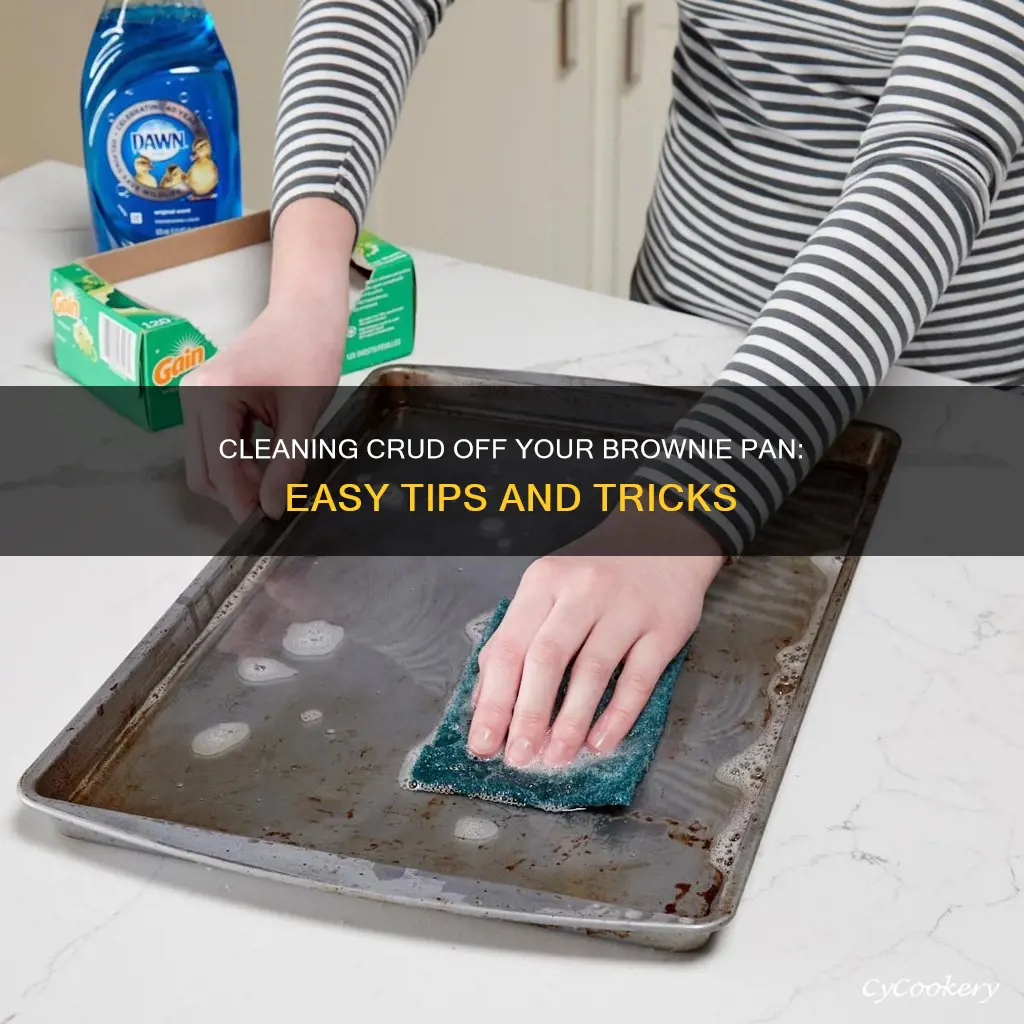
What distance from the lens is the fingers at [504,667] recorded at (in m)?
0.64

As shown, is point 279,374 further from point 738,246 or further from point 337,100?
point 738,246

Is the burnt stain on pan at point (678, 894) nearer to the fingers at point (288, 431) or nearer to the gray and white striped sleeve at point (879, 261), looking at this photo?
the gray and white striped sleeve at point (879, 261)

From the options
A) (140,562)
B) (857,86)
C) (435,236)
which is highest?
(857,86)

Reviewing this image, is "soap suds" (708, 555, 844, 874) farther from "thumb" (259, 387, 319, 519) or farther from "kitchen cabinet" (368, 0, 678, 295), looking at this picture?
"kitchen cabinet" (368, 0, 678, 295)

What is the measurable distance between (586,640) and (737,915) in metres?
0.17

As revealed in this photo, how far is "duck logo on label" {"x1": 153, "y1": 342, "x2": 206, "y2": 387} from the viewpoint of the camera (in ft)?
2.93

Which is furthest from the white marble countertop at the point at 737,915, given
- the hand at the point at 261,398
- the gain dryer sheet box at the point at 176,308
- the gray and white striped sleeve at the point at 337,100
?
the gray and white striped sleeve at the point at 337,100

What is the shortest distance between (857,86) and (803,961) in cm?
68

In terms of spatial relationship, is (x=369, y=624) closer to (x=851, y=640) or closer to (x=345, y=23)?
(x=851, y=640)

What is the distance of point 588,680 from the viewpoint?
660 mm

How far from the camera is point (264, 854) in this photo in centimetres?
56

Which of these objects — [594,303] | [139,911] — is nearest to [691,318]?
[594,303]

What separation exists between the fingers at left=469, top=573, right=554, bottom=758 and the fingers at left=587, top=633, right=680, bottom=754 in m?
0.05

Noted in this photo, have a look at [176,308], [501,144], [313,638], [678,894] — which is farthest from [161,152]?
[501,144]
